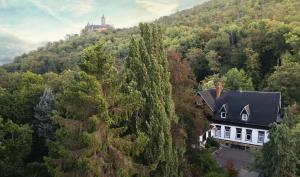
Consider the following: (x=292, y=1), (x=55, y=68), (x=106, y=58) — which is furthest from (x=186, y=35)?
A: (x=106, y=58)

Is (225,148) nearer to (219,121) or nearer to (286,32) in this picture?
(219,121)

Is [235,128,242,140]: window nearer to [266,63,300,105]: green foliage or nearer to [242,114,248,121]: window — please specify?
[242,114,248,121]: window

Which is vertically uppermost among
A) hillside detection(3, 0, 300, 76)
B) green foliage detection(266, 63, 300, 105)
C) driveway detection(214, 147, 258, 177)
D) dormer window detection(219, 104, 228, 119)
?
hillside detection(3, 0, 300, 76)

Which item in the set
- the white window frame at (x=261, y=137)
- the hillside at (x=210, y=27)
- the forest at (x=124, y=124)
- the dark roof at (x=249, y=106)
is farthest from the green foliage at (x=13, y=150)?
the hillside at (x=210, y=27)

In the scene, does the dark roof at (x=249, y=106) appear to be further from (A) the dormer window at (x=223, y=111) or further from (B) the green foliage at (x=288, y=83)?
(B) the green foliage at (x=288, y=83)

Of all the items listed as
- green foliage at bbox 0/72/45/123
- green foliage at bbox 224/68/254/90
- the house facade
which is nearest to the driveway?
the house facade

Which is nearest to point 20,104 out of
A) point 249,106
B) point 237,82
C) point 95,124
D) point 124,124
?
point 124,124
